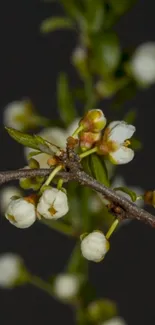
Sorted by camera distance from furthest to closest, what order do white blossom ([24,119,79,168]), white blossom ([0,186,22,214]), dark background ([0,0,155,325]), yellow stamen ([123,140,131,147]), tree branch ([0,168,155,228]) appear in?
dark background ([0,0,155,325])
white blossom ([0,186,22,214])
white blossom ([24,119,79,168])
yellow stamen ([123,140,131,147])
tree branch ([0,168,155,228])

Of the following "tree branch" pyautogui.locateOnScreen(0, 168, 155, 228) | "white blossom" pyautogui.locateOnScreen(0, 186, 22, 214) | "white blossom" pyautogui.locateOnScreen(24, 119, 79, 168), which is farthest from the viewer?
"white blossom" pyautogui.locateOnScreen(0, 186, 22, 214)

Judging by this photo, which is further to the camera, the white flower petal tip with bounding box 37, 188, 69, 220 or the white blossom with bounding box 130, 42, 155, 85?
the white blossom with bounding box 130, 42, 155, 85

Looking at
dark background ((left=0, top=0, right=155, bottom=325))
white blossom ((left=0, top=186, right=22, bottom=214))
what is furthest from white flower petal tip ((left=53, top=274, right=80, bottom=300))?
dark background ((left=0, top=0, right=155, bottom=325))

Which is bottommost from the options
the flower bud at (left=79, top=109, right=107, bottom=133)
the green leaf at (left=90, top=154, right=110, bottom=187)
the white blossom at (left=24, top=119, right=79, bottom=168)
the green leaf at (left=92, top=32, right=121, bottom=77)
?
the green leaf at (left=90, top=154, right=110, bottom=187)

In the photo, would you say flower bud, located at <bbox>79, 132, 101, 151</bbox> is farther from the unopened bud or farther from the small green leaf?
the small green leaf

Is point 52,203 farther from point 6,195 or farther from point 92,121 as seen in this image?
point 6,195

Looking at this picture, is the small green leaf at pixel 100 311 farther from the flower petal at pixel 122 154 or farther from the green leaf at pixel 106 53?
the flower petal at pixel 122 154
